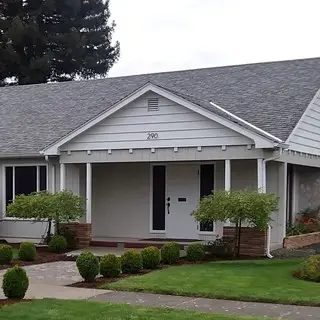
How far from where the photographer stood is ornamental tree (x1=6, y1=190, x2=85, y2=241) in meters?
17.7

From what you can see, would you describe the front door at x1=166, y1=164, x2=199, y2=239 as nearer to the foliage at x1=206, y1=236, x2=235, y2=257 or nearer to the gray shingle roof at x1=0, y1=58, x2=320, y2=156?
the gray shingle roof at x1=0, y1=58, x2=320, y2=156

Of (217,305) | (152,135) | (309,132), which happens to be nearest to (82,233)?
(152,135)

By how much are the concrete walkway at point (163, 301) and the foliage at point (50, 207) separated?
4.91 metres

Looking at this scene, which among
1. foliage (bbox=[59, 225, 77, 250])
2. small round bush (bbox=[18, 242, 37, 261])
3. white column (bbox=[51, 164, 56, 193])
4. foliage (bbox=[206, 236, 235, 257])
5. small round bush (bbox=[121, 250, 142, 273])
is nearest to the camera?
small round bush (bbox=[121, 250, 142, 273])

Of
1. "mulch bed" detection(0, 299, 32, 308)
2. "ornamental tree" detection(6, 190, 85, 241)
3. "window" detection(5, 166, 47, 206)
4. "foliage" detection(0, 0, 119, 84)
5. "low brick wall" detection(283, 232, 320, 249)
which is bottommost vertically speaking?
"mulch bed" detection(0, 299, 32, 308)

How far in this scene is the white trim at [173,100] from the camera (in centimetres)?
1594

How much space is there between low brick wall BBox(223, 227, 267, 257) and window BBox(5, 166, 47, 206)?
694cm

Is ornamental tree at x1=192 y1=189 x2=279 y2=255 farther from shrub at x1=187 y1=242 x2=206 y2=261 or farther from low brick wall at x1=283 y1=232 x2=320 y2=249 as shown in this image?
low brick wall at x1=283 y1=232 x2=320 y2=249

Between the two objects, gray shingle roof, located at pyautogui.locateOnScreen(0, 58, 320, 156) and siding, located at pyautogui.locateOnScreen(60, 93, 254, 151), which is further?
Answer: gray shingle roof, located at pyautogui.locateOnScreen(0, 58, 320, 156)

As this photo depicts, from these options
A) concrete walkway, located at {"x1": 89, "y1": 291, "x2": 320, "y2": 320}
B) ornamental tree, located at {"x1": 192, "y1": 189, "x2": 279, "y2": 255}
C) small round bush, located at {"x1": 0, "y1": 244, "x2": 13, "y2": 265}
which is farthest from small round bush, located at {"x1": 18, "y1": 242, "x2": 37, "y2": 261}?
concrete walkway, located at {"x1": 89, "y1": 291, "x2": 320, "y2": 320}

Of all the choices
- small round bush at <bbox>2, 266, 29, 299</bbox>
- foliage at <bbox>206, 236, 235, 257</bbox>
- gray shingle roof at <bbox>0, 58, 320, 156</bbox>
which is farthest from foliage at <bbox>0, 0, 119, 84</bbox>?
small round bush at <bbox>2, 266, 29, 299</bbox>

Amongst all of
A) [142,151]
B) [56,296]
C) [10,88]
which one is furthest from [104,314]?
[10,88]

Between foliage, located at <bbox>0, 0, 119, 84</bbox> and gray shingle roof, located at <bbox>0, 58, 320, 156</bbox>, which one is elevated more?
foliage, located at <bbox>0, 0, 119, 84</bbox>

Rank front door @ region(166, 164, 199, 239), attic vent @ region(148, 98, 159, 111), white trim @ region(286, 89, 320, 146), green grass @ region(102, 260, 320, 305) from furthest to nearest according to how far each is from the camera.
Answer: front door @ region(166, 164, 199, 239), attic vent @ region(148, 98, 159, 111), white trim @ region(286, 89, 320, 146), green grass @ region(102, 260, 320, 305)
